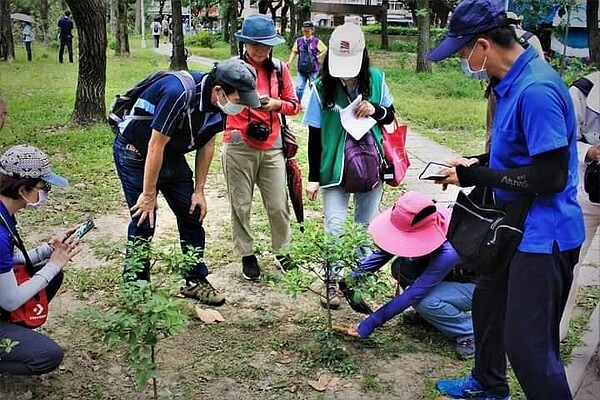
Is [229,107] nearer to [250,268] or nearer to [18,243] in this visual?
[18,243]

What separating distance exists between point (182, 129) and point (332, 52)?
2.80 feet

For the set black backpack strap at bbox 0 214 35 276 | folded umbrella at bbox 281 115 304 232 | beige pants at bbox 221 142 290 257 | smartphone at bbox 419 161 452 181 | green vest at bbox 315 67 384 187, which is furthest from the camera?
folded umbrella at bbox 281 115 304 232

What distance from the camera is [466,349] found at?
3.49 meters

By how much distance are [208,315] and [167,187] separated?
0.73 m

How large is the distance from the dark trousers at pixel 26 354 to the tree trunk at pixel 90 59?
688 cm

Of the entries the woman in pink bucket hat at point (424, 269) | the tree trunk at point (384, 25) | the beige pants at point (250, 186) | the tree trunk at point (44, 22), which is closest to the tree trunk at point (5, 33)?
the tree trunk at point (44, 22)

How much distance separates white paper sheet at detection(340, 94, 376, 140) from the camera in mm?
3729

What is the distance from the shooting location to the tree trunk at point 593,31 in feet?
36.4

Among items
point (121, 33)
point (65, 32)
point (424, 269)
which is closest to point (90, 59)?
point (424, 269)

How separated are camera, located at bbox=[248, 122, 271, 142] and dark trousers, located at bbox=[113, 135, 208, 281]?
18.6 inches

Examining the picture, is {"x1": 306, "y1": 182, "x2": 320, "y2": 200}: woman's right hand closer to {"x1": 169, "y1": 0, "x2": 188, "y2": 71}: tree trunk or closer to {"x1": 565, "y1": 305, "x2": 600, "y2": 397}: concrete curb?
{"x1": 565, "y1": 305, "x2": 600, "y2": 397}: concrete curb

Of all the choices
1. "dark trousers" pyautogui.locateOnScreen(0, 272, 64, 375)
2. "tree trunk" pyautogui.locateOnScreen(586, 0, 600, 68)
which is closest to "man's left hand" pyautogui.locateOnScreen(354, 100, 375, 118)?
"dark trousers" pyautogui.locateOnScreen(0, 272, 64, 375)

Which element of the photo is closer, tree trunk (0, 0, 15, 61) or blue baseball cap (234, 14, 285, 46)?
blue baseball cap (234, 14, 285, 46)

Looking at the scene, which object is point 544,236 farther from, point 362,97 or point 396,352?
point 362,97
